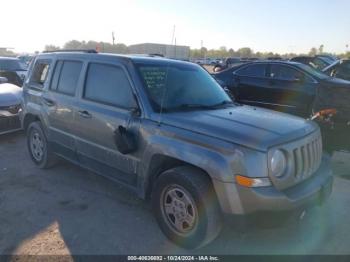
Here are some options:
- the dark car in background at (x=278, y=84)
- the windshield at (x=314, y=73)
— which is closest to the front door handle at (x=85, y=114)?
the dark car in background at (x=278, y=84)

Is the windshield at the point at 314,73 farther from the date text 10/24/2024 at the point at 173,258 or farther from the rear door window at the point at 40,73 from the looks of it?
the date text 10/24/2024 at the point at 173,258

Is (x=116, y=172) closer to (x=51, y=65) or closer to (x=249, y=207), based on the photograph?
(x=249, y=207)

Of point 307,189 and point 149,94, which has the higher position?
point 149,94

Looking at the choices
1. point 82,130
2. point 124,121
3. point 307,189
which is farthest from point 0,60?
point 307,189

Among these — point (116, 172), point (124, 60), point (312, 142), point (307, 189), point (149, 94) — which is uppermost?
point (124, 60)

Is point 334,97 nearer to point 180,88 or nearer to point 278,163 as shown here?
point 180,88

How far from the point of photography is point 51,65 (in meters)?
5.36

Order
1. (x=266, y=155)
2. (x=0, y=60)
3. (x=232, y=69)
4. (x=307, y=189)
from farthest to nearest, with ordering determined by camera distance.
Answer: (x=0, y=60)
(x=232, y=69)
(x=307, y=189)
(x=266, y=155)

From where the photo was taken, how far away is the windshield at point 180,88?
390cm

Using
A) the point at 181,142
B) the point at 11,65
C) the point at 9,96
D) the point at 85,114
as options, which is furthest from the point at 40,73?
the point at 11,65

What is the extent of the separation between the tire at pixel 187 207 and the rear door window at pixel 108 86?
3.33ft

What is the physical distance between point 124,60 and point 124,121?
2.46 feet

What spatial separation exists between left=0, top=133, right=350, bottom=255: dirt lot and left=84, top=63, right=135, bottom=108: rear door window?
4.37 ft

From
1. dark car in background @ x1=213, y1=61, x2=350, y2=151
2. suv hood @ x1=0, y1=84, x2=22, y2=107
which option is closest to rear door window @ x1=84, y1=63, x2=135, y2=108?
suv hood @ x1=0, y1=84, x2=22, y2=107
